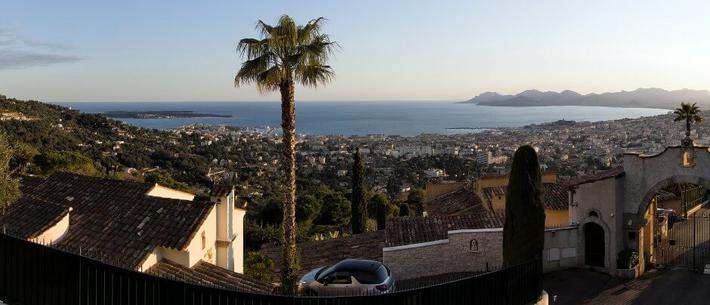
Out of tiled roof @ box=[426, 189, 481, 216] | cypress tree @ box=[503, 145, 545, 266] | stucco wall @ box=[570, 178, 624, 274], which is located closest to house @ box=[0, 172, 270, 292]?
cypress tree @ box=[503, 145, 545, 266]

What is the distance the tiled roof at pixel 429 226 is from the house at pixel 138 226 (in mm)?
5397

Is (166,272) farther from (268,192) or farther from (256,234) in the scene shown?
(268,192)

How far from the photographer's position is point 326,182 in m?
66.6

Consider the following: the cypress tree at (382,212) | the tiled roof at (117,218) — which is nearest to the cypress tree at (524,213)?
the tiled roof at (117,218)

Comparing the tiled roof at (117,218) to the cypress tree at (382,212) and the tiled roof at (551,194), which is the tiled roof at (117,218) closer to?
the tiled roof at (551,194)

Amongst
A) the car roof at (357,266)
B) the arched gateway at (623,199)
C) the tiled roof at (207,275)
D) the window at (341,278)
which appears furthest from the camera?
the arched gateway at (623,199)

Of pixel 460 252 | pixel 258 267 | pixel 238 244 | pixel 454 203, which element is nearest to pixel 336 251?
pixel 258 267

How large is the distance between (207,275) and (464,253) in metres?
8.21

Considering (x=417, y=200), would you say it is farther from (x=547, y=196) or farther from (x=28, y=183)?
(x=28, y=183)

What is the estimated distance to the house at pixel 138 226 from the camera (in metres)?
13.0

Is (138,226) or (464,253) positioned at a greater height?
(138,226)

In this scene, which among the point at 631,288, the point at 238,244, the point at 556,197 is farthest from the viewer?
the point at 556,197

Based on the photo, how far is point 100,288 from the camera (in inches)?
316

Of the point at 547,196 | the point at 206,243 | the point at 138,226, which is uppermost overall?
the point at 138,226
